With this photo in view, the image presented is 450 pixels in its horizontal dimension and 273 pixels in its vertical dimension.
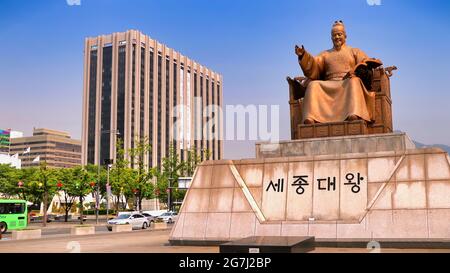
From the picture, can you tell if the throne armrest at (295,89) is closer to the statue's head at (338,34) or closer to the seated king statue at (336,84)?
the seated king statue at (336,84)

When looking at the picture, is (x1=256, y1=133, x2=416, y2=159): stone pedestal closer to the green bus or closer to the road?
the road

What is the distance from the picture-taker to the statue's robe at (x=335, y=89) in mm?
14539

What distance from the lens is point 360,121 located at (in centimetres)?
1405

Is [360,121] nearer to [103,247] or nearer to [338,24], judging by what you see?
[338,24]

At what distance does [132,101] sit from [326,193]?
307 ft

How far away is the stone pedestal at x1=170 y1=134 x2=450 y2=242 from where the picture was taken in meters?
11.9

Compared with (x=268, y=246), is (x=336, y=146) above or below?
above

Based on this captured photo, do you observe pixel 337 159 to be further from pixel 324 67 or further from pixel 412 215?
pixel 324 67

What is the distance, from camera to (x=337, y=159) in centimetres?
1329

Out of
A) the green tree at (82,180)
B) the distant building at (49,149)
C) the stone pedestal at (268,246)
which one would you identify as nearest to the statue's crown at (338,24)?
the stone pedestal at (268,246)

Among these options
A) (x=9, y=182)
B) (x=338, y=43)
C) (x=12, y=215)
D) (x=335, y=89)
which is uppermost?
(x=338, y=43)

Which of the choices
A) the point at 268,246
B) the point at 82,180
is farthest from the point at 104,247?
the point at 82,180
